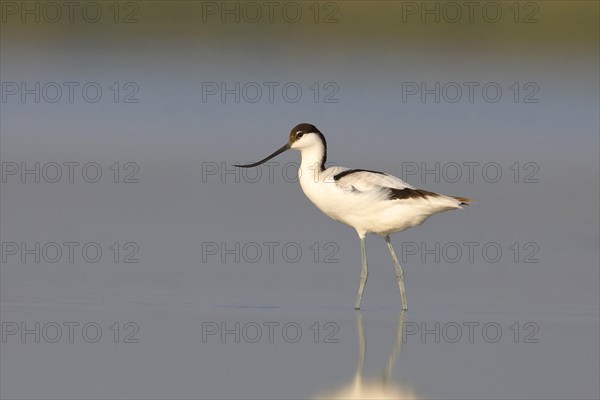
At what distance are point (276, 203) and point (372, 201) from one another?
11.7 ft

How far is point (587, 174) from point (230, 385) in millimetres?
9310

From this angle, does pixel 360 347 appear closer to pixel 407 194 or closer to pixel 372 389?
pixel 372 389

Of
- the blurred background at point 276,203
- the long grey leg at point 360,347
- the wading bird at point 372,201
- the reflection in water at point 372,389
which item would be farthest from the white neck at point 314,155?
the reflection in water at point 372,389

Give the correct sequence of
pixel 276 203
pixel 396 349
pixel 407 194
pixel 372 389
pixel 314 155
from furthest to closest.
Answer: pixel 276 203, pixel 314 155, pixel 407 194, pixel 396 349, pixel 372 389

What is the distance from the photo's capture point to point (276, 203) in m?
13.7

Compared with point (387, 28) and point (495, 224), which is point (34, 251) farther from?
point (387, 28)

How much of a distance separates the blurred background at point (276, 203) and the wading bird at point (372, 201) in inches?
19.1

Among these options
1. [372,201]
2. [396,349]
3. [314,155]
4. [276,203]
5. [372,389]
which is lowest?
[372,389]

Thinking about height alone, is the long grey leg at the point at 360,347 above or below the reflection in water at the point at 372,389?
above

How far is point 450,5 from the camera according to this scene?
3030cm

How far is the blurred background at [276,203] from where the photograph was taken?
26.3ft

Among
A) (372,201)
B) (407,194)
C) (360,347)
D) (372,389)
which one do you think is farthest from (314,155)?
(372,389)

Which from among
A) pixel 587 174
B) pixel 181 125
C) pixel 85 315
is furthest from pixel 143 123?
pixel 85 315

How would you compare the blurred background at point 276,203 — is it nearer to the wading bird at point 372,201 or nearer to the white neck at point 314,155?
the wading bird at point 372,201
